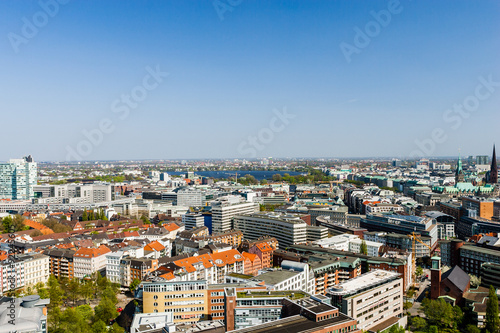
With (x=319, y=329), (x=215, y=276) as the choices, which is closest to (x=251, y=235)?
(x=215, y=276)

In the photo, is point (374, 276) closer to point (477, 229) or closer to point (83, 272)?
point (83, 272)

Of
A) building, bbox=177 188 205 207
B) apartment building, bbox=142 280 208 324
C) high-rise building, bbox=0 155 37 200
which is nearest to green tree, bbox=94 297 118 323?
apartment building, bbox=142 280 208 324

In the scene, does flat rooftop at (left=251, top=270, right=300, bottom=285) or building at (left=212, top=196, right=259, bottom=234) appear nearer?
flat rooftop at (left=251, top=270, right=300, bottom=285)

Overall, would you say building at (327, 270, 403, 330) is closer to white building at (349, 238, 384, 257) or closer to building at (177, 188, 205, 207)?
white building at (349, 238, 384, 257)

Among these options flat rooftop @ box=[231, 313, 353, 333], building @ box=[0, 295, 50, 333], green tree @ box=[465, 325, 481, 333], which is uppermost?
building @ box=[0, 295, 50, 333]

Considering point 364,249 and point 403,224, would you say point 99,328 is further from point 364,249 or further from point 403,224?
point 403,224

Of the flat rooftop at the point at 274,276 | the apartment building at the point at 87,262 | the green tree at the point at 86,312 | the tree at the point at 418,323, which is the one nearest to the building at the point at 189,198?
the apartment building at the point at 87,262
